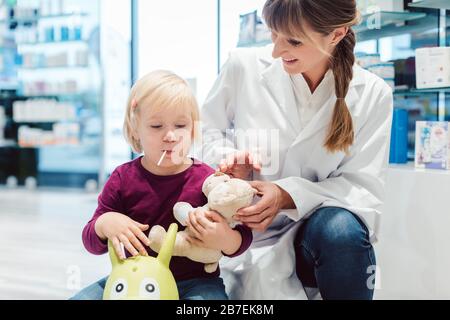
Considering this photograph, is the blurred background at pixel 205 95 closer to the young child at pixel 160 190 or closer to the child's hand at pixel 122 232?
the young child at pixel 160 190

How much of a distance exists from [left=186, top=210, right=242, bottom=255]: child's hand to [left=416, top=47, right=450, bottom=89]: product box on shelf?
1106 mm

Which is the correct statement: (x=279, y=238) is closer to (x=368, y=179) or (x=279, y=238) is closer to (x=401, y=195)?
(x=368, y=179)

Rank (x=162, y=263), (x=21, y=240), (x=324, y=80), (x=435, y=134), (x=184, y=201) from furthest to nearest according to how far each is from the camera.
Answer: (x=21, y=240), (x=435, y=134), (x=324, y=80), (x=184, y=201), (x=162, y=263)

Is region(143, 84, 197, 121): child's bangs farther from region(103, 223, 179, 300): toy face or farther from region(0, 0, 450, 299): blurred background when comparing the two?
region(103, 223, 179, 300): toy face

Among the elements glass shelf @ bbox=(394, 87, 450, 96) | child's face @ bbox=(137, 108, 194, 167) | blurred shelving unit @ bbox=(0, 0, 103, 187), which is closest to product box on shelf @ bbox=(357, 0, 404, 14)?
glass shelf @ bbox=(394, 87, 450, 96)

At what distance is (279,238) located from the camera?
4.57 ft

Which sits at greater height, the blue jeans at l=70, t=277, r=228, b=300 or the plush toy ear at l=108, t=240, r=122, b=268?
the plush toy ear at l=108, t=240, r=122, b=268

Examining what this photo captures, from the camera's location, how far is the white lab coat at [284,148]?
1.33m

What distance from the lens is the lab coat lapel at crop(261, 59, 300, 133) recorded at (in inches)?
53.3

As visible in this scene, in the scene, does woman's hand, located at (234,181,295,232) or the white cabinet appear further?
the white cabinet

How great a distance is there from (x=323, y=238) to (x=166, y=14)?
69 cm

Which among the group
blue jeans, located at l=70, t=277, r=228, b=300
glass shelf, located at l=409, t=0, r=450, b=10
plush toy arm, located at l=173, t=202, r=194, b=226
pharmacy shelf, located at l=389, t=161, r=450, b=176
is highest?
glass shelf, located at l=409, t=0, r=450, b=10
